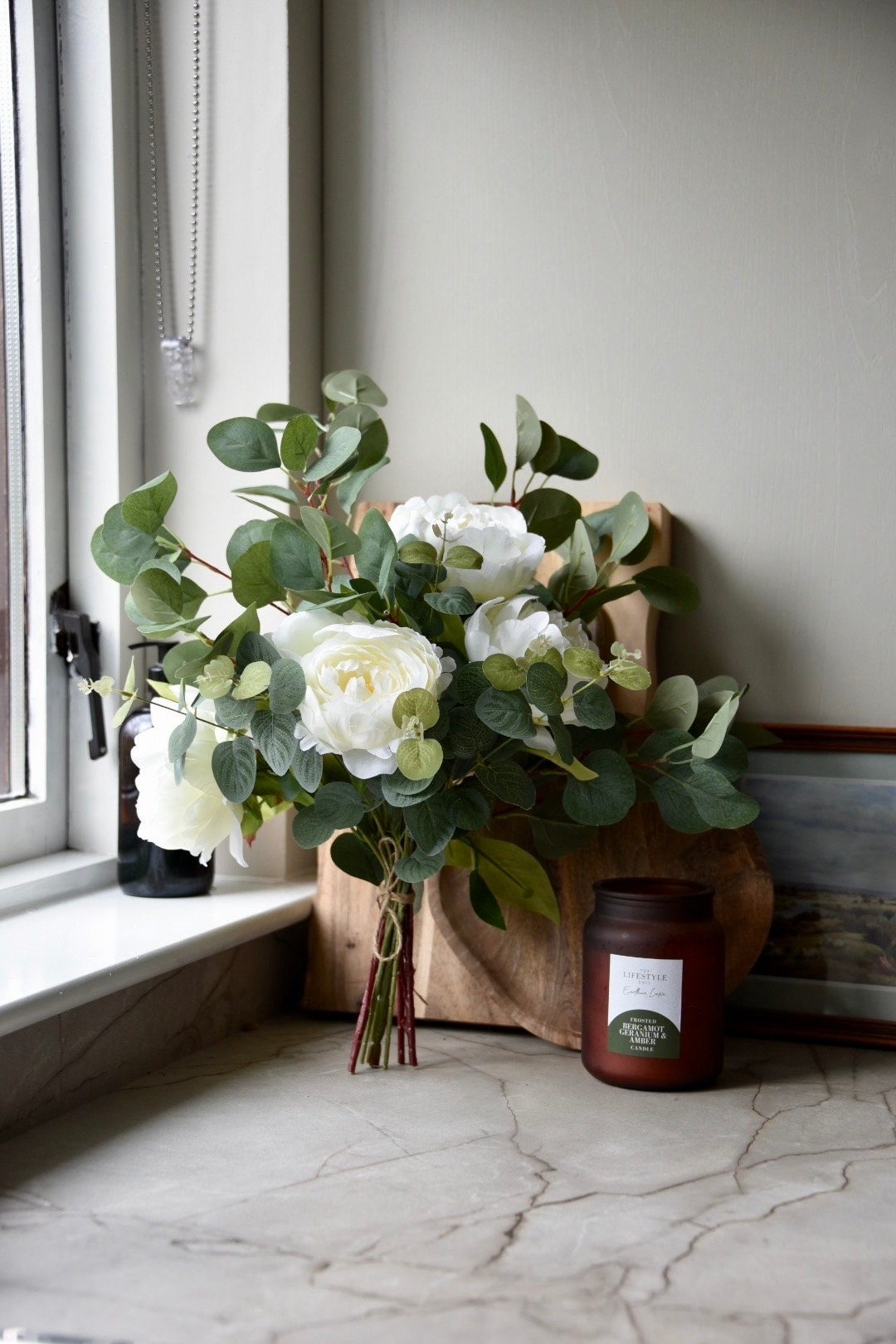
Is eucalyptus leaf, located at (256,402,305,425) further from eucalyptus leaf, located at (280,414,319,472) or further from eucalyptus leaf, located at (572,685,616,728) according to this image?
eucalyptus leaf, located at (572,685,616,728)

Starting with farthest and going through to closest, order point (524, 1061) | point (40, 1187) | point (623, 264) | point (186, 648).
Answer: point (623, 264), point (524, 1061), point (186, 648), point (40, 1187)

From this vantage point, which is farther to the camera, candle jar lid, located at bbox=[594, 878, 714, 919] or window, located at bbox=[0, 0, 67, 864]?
window, located at bbox=[0, 0, 67, 864]

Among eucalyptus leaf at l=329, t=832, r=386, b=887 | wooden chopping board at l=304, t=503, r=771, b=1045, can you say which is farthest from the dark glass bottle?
eucalyptus leaf at l=329, t=832, r=386, b=887

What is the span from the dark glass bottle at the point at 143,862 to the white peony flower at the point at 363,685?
1.25 feet

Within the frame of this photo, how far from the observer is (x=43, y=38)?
121cm

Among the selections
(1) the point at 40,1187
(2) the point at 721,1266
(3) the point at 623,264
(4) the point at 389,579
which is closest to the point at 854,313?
(3) the point at 623,264

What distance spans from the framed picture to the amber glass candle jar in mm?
159

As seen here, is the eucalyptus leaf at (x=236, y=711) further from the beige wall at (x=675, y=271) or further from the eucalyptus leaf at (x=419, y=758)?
the beige wall at (x=675, y=271)

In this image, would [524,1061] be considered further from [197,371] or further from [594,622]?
[197,371]

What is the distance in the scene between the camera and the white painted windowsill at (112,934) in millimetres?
893

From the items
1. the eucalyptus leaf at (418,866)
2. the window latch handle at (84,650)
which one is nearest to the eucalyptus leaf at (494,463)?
the eucalyptus leaf at (418,866)

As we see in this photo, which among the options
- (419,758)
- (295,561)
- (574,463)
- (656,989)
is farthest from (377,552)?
(656,989)

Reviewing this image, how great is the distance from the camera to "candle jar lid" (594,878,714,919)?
3.19 feet

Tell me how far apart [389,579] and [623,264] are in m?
0.48
